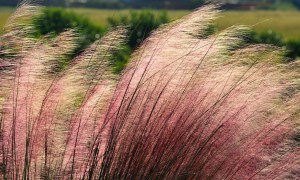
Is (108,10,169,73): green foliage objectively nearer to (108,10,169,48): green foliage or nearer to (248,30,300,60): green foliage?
(108,10,169,48): green foliage

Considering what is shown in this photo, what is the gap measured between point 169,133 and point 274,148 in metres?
0.55

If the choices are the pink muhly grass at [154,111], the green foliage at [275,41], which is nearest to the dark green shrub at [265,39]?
the green foliage at [275,41]

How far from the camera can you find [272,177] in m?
3.88

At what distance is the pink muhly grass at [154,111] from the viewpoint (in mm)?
3775

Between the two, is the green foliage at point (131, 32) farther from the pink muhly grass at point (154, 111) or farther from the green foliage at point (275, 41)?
the green foliage at point (275, 41)

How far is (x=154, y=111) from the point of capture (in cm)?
382

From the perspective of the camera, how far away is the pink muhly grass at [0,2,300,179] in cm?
378

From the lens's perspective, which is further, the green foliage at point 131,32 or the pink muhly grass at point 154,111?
the green foliage at point 131,32

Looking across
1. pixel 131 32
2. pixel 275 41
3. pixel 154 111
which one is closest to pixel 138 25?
pixel 131 32

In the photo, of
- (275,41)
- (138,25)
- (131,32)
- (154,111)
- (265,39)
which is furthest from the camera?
(265,39)

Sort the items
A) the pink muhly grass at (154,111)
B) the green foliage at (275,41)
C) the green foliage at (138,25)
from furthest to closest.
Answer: the green foliage at (275,41)
the green foliage at (138,25)
the pink muhly grass at (154,111)

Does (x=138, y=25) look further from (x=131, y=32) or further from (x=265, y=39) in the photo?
(x=265, y=39)

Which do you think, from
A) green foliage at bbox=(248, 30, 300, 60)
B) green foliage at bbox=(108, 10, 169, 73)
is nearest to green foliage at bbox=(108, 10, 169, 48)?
green foliage at bbox=(108, 10, 169, 73)

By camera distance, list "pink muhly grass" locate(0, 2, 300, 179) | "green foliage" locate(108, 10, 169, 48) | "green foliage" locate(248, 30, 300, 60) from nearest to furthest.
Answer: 1. "pink muhly grass" locate(0, 2, 300, 179)
2. "green foliage" locate(108, 10, 169, 48)
3. "green foliage" locate(248, 30, 300, 60)
